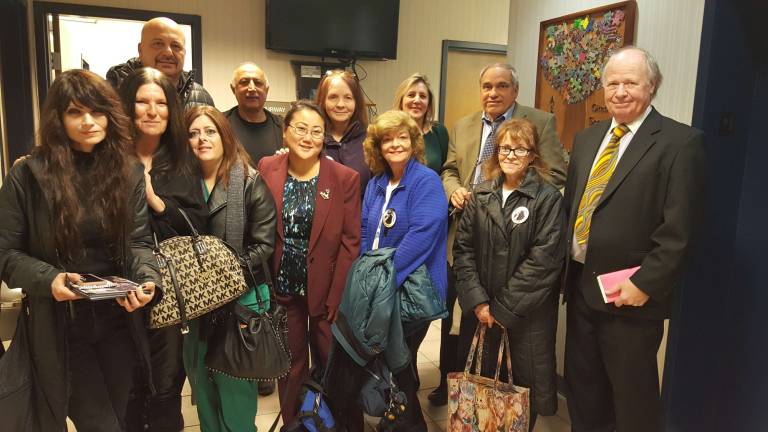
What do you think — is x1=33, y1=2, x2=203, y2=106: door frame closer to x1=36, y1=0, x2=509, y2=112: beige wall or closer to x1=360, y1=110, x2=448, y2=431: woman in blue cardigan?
x1=36, y1=0, x2=509, y2=112: beige wall

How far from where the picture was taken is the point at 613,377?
77.4 inches

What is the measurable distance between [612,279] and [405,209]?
0.81 m

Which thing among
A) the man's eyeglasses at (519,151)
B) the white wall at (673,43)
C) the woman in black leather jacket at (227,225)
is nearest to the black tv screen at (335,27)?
the white wall at (673,43)

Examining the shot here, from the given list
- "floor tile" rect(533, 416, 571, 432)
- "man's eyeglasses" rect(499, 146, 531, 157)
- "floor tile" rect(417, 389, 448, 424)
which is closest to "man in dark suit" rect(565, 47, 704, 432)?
"man's eyeglasses" rect(499, 146, 531, 157)

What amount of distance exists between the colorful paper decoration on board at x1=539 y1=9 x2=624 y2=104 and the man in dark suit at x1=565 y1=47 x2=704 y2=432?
0.62 metres

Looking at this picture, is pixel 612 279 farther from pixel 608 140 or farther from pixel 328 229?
pixel 328 229

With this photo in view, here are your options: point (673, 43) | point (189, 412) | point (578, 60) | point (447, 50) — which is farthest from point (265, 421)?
point (447, 50)

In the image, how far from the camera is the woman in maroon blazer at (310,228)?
2.15 metres

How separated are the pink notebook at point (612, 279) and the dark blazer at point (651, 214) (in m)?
0.03

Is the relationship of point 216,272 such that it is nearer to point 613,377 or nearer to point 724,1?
point 613,377

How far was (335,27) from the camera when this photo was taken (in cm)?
483

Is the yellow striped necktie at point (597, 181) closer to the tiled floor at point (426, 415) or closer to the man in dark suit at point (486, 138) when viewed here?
the man in dark suit at point (486, 138)

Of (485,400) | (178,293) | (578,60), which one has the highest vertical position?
(578,60)

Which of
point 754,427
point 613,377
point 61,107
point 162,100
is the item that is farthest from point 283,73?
point 754,427
